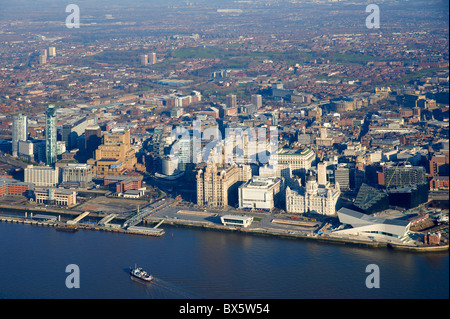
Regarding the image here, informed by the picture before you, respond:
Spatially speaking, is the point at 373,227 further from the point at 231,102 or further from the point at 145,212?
the point at 231,102

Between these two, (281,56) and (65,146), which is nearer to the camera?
(65,146)

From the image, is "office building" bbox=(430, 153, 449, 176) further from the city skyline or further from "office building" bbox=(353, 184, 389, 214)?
"office building" bbox=(353, 184, 389, 214)

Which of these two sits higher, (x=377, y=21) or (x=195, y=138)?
(x=377, y=21)

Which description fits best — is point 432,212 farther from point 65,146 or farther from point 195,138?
point 65,146

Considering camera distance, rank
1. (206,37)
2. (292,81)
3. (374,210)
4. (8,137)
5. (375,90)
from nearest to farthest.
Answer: (374,210) < (8,137) < (375,90) < (292,81) < (206,37)

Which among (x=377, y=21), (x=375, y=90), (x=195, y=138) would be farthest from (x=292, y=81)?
(x=377, y=21)
